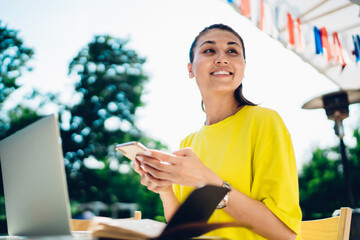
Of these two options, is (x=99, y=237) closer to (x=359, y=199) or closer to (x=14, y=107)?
(x=359, y=199)

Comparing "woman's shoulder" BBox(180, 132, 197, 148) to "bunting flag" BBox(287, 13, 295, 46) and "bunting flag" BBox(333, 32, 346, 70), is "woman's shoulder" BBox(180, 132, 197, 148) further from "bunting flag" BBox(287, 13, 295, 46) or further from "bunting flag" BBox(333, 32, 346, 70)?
"bunting flag" BBox(333, 32, 346, 70)

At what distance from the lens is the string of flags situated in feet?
11.4

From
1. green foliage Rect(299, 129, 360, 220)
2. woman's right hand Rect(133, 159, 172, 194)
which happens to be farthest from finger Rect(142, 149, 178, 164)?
green foliage Rect(299, 129, 360, 220)

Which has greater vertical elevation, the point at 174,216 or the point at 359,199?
the point at 174,216

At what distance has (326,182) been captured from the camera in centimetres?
1058

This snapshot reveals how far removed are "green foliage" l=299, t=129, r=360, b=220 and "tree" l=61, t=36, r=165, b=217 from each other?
11.4 m

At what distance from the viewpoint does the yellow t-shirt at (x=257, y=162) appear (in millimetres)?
1147

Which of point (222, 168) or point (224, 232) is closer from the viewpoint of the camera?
point (224, 232)

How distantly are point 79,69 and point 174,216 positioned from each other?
19.7 meters

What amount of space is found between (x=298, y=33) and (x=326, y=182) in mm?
8379

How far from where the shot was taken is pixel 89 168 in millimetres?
18969

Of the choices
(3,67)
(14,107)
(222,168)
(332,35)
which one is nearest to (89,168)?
(14,107)

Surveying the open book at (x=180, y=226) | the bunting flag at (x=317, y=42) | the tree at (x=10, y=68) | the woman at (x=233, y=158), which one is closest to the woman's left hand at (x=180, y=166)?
the woman at (x=233, y=158)

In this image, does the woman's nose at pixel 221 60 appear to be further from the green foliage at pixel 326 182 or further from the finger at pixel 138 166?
the green foliage at pixel 326 182
